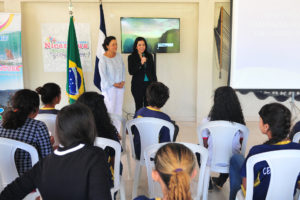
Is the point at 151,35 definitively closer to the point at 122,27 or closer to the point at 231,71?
the point at 122,27

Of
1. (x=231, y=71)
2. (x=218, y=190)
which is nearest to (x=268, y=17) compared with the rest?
(x=231, y=71)

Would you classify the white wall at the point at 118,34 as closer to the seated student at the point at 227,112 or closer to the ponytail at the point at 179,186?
the seated student at the point at 227,112

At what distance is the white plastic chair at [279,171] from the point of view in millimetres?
1391

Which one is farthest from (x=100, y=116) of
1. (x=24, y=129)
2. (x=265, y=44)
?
(x=265, y=44)

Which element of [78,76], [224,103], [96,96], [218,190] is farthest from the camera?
[78,76]

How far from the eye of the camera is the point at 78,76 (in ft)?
13.1

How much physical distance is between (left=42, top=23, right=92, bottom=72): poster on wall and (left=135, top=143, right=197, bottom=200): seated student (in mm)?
3935

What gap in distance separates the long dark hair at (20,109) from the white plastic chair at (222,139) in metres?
1.24

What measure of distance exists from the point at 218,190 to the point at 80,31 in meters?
3.40

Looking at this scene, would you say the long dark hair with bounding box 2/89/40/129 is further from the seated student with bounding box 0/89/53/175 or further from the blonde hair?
the blonde hair

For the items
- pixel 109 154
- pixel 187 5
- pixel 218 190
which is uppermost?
pixel 187 5

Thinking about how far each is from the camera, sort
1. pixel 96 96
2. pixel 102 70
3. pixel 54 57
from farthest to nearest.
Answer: pixel 54 57 < pixel 102 70 < pixel 96 96

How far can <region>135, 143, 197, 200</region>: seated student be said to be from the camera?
91 centimetres

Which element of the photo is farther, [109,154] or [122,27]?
[122,27]
